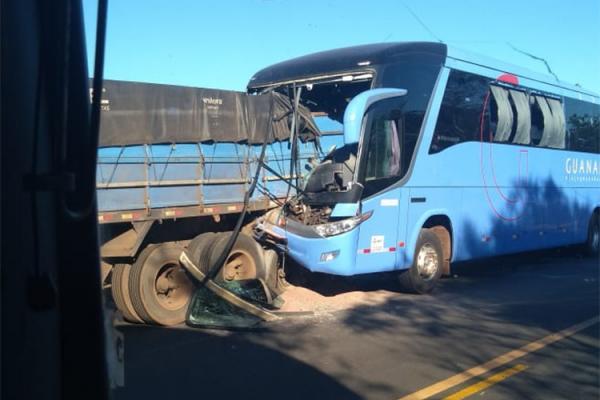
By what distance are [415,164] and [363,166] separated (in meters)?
1.08

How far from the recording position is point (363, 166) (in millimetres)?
8828

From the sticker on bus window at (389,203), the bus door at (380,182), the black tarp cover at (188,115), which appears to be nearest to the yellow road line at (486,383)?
the bus door at (380,182)

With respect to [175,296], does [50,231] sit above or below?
above

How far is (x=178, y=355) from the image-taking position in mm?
6441

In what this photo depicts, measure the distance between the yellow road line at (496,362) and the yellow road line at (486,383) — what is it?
127 mm

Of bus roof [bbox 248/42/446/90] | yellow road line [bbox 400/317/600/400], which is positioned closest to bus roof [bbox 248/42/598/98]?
bus roof [bbox 248/42/446/90]

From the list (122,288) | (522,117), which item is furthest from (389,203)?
(522,117)

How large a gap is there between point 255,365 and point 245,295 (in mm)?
2222

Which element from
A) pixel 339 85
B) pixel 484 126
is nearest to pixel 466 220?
pixel 484 126

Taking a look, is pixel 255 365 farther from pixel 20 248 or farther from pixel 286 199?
pixel 20 248

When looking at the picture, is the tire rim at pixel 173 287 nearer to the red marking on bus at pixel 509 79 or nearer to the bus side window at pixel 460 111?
the bus side window at pixel 460 111

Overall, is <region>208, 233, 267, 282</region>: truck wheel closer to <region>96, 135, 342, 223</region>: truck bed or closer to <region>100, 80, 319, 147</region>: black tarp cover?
<region>96, 135, 342, 223</region>: truck bed

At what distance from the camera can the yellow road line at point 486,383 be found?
17.0 feet

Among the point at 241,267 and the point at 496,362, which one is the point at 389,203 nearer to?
the point at 241,267
